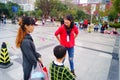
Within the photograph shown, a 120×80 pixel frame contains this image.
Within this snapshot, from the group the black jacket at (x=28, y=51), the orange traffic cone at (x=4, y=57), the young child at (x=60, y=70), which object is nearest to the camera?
the young child at (x=60, y=70)

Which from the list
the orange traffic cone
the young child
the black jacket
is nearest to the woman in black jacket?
the black jacket

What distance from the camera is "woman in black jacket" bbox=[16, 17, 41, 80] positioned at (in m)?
2.34

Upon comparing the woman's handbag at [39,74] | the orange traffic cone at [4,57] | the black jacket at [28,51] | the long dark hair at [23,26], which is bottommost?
the orange traffic cone at [4,57]

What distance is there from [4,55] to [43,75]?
2853mm

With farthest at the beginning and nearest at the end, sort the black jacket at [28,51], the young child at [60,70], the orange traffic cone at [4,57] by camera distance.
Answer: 1. the orange traffic cone at [4,57]
2. the black jacket at [28,51]
3. the young child at [60,70]

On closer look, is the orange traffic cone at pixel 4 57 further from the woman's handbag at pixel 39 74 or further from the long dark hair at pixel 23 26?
the woman's handbag at pixel 39 74

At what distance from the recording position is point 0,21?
24812mm

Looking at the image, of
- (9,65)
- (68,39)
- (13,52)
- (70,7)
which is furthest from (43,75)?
(70,7)

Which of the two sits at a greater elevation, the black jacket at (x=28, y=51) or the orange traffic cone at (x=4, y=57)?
the black jacket at (x=28, y=51)

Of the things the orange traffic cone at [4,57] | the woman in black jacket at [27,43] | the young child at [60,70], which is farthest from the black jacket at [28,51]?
the orange traffic cone at [4,57]

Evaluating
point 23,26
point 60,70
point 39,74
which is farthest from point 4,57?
point 60,70

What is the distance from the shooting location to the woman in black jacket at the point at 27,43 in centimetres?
234

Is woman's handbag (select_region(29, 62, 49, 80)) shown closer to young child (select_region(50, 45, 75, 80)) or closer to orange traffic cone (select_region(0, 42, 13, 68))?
young child (select_region(50, 45, 75, 80))

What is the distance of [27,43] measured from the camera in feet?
7.66
